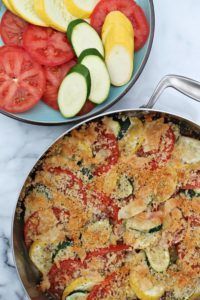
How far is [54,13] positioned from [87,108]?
0.89ft

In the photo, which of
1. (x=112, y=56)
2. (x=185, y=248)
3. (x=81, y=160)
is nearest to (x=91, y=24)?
(x=112, y=56)

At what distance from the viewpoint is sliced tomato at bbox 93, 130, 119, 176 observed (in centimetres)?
178

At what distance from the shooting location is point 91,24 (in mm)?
1803

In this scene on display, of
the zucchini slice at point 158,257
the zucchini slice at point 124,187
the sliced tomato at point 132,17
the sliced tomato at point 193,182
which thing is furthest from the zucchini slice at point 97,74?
the zucchini slice at point 158,257

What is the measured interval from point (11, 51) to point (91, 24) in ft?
0.76

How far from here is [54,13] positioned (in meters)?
1.77

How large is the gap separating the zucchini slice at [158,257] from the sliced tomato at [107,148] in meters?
0.25

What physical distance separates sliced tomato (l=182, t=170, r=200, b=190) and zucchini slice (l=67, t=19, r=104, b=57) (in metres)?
0.41

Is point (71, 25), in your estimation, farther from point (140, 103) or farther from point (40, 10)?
point (140, 103)

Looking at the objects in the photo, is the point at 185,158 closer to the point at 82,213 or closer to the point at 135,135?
the point at 135,135

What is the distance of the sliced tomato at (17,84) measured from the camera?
5.76 feet

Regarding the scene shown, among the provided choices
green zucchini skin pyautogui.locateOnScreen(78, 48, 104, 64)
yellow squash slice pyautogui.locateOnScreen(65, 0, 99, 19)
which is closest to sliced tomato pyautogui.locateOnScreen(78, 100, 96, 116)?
green zucchini skin pyautogui.locateOnScreen(78, 48, 104, 64)

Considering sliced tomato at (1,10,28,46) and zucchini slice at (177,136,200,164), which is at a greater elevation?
sliced tomato at (1,10,28,46)

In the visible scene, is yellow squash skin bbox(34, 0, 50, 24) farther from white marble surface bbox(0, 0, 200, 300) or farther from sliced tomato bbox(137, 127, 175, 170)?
sliced tomato bbox(137, 127, 175, 170)
